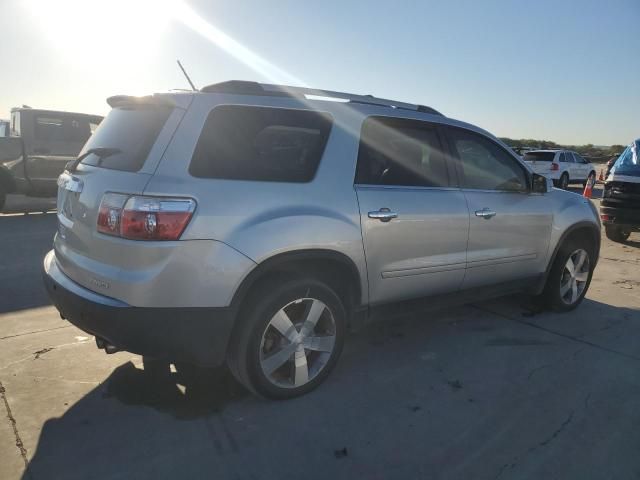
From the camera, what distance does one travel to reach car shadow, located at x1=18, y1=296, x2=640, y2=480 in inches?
94.4

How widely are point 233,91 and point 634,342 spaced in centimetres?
377

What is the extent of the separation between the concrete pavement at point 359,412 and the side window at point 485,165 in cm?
127

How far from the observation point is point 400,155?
3414 mm

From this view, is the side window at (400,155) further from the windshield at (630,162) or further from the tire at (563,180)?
the tire at (563,180)

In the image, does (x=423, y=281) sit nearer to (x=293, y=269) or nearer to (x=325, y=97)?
(x=293, y=269)

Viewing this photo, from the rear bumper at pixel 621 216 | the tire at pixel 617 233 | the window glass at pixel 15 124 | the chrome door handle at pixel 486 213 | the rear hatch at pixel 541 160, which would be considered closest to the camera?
the chrome door handle at pixel 486 213

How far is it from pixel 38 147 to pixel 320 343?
28.1 feet

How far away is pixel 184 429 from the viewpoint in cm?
266

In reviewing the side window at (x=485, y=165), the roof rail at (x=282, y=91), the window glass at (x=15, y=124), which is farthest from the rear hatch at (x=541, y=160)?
the roof rail at (x=282, y=91)

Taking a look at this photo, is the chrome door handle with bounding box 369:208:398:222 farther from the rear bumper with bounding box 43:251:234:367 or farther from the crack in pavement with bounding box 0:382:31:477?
the crack in pavement with bounding box 0:382:31:477

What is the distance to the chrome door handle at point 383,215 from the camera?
3.11 m

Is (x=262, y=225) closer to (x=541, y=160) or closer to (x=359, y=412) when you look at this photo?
(x=359, y=412)

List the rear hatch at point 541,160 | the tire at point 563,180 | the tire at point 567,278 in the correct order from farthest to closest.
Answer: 1. the tire at point 563,180
2. the rear hatch at point 541,160
3. the tire at point 567,278

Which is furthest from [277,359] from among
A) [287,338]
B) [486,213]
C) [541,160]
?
[541,160]
